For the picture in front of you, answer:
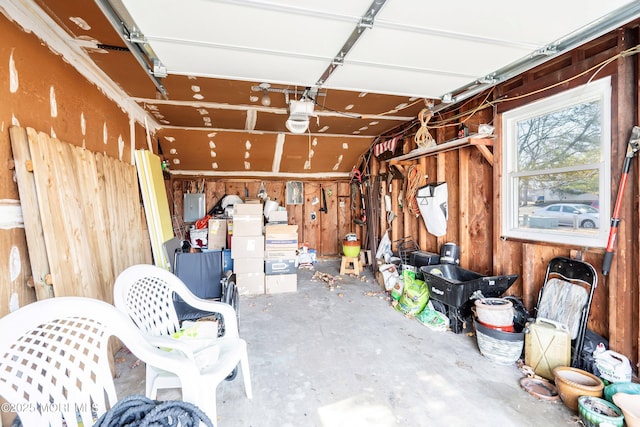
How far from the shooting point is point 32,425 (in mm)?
1043

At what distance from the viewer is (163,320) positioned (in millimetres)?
2004

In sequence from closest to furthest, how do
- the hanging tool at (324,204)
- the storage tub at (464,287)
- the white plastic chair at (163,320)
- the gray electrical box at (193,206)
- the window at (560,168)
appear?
the white plastic chair at (163,320)
the window at (560,168)
the storage tub at (464,287)
the gray electrical box at (193,206)
the hanging tool at (324,204)

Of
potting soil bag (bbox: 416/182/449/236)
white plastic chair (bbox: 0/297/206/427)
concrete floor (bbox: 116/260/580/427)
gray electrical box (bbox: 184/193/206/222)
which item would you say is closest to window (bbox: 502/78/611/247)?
potting soil bag (bbox: 416/182/449/236)

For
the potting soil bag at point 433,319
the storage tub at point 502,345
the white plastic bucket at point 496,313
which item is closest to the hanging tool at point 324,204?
the potting soil bag at point 433,319

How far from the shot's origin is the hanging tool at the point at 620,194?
76.3 inches

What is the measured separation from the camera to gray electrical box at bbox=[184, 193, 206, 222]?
5.82 meters

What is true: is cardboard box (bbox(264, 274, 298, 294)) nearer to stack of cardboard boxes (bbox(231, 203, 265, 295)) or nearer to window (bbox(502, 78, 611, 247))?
stack of cardboard boxes (bbox(231, 203, 265, 295))

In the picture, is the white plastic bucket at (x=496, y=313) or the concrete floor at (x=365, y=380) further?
the white plastic bucket at (x=496, y=313)

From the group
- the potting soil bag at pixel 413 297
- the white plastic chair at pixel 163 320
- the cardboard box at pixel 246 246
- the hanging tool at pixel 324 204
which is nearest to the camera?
the white plastic chair at pixel 163 320

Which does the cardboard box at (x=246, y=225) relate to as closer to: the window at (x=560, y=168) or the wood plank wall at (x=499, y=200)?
the wood plank wall at (x=499, y=200)

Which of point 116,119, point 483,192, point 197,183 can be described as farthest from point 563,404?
point 197,183

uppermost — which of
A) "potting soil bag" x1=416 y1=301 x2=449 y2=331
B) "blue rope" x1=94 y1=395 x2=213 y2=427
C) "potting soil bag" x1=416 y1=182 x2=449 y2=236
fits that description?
"potting soil bag" x1=416 y1=182 x2=449 y2=236

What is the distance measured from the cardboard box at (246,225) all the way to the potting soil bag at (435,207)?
2351 millimetres

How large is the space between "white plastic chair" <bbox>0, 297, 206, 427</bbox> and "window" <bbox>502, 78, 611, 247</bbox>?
9.79 feet
